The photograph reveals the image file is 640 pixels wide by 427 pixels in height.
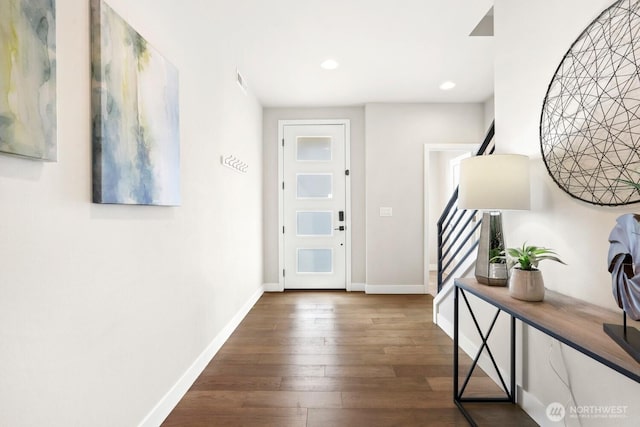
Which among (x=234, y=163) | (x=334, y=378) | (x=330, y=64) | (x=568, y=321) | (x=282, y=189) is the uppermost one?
(x=330, y=64)

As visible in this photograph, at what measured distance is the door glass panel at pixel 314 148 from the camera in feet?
14.8

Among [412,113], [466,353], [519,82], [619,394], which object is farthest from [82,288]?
[412,113]

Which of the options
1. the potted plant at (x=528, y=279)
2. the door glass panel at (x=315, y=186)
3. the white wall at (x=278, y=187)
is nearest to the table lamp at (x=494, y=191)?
the potted plant at (x=528, y=279)

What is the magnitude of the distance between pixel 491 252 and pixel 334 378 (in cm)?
131

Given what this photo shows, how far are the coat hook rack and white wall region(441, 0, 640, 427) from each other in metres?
2.13

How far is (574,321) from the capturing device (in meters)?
1.17

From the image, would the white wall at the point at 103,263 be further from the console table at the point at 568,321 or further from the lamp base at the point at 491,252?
the lamp base at the point at 491,252

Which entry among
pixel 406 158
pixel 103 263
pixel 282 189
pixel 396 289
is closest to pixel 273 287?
pixel 282 189

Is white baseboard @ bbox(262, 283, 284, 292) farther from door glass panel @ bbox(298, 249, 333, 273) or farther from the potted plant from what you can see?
the potted plant

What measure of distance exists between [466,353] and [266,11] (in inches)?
121

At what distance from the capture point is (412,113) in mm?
4336

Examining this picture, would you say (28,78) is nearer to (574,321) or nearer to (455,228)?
(574,321)

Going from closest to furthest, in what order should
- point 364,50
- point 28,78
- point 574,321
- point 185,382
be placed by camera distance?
point 28,78 → point 574,321 → point 185,382 → point 364,50

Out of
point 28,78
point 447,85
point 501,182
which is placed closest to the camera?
point 28,78
